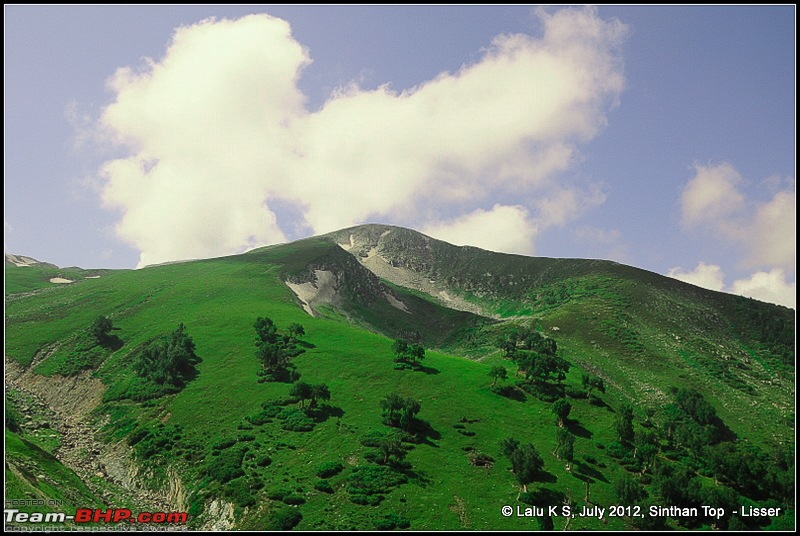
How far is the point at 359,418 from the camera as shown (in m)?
66.6

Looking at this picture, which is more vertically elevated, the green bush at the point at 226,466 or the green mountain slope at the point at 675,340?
the green mountain slope at the point at 675,340

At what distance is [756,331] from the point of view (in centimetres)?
16025

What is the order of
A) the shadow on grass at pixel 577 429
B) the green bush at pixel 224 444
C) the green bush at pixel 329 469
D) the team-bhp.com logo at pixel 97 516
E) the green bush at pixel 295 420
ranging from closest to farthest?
1. the team-bhp.com logo at pixel 97 516
2. the green bush at pixel 329 469
3. the green bush at pixel 224 444
4. the green bush at pixel 295 420
5. the shadow on grass at pixel 577 429

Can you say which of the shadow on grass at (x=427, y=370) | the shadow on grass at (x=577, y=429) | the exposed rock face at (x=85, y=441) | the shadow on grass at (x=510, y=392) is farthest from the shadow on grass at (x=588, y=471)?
the exposed rock face at (x=85, y=441)

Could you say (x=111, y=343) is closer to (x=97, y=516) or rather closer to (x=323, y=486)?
(x=97, y=516)

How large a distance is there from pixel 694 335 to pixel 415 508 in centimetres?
13576

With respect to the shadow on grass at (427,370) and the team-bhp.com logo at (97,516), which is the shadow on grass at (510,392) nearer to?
the shadow on grass at (427,370)

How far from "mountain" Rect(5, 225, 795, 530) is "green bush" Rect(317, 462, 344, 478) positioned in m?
0.31

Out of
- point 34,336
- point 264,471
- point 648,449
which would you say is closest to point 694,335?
point 648,449

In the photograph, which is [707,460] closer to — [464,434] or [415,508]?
[464,434]

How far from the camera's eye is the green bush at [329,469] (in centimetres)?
5266

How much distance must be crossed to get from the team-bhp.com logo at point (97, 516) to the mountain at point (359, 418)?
7.26 ft

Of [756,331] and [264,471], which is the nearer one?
[264,471]

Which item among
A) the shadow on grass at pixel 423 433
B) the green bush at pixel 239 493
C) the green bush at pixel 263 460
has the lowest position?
the green bush at pixel 239 493
